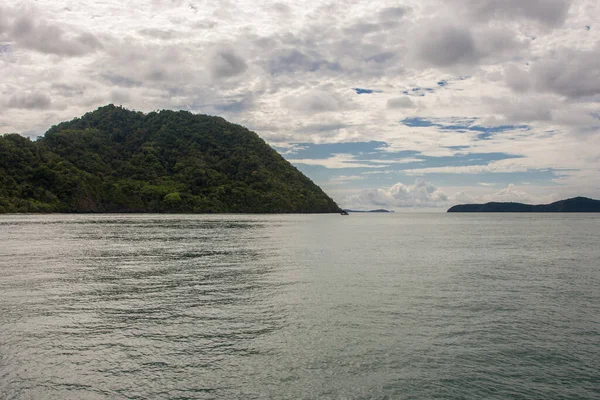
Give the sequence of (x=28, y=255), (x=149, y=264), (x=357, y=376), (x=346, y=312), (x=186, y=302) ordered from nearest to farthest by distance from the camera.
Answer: (x=357, y=376)
(x=346, y=312)
(x=186, y=302)
(x=149, y=264)
(x=28, y=255)

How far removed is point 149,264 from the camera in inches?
1865

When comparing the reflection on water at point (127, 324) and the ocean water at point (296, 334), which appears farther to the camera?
the reflection on water at point (127, 324)

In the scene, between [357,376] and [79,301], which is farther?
[79,301]

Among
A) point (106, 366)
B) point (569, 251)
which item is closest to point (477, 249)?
point (569, 251)

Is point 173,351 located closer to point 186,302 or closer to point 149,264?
point 186,302

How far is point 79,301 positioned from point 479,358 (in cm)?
2483

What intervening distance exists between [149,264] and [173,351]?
31042 mm

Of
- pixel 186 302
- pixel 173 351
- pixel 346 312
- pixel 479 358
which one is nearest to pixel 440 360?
pixel 479 358

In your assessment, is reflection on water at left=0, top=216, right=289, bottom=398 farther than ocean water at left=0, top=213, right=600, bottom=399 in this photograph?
Yes

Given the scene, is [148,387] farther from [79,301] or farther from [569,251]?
[569,251]

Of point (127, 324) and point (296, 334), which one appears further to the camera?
point (127, 324)

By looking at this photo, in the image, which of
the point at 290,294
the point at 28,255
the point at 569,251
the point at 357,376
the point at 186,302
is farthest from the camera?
the point at 569,251

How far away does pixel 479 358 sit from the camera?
18109mm

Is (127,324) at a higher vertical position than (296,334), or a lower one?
higher
